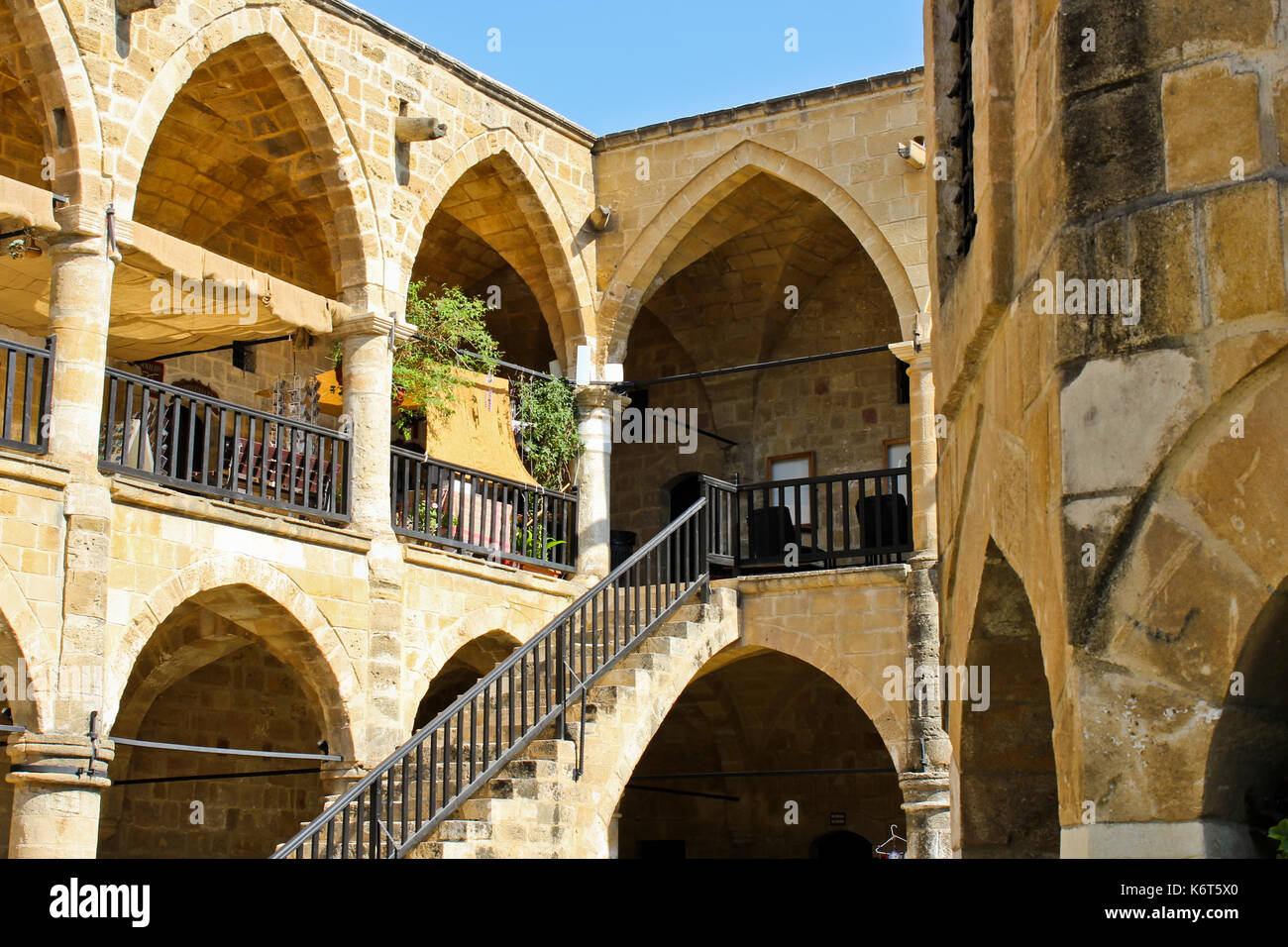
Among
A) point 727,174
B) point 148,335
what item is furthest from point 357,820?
point 727,174

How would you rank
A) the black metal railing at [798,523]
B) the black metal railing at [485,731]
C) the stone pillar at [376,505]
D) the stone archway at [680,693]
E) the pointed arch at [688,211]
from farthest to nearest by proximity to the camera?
the pointed arch at [688,211], the black metal railing at [798,523], the stone pillar at [376,505], the stone archway at [680,693], the black metal railing at [485,731]

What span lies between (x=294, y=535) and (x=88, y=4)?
3537mm

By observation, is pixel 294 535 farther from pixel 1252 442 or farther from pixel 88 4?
pixel 1252 442

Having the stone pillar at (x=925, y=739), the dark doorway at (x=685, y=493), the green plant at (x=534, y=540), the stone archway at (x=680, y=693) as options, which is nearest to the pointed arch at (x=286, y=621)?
the stone archway at (x=680, y=693)

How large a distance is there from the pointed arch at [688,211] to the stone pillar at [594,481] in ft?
1.44

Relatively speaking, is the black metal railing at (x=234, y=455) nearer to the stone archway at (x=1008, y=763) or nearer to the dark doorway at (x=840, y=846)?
the stone archway at (x=1008, y=763)

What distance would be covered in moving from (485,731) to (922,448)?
4.64 m

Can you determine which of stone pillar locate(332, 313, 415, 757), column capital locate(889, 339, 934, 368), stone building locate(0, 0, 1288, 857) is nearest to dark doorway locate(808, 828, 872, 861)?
stone building locate(0, 0, 1288, 857)

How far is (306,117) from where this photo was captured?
11.6m

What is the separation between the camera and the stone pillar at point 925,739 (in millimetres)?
11719

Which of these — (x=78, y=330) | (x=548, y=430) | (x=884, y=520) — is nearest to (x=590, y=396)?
(x=548, y=430)

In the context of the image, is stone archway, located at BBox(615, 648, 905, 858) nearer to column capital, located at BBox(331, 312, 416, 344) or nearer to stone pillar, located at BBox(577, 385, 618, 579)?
stone pillar, located at BBox(577, 385, 618, 579)

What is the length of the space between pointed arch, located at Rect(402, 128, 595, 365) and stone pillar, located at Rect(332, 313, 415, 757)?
156 cm

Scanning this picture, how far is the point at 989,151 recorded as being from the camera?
146 inches
